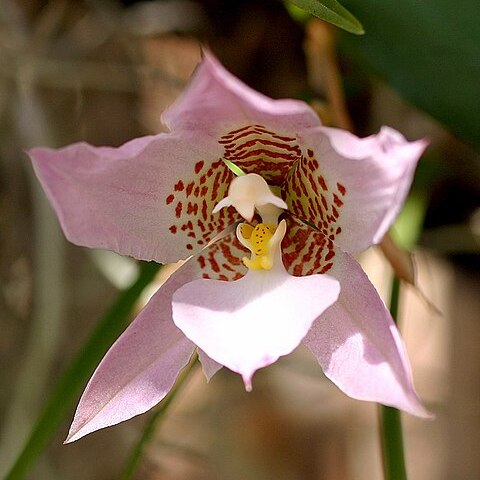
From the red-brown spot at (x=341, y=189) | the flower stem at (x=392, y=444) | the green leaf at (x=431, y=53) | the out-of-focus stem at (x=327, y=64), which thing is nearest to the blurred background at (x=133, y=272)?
the out-of-focus stem at (x=327, y=64)

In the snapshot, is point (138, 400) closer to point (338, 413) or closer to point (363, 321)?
point (363, 321)

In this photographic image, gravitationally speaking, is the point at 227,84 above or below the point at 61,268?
above

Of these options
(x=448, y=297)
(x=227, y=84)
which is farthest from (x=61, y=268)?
(x=227, y=84)

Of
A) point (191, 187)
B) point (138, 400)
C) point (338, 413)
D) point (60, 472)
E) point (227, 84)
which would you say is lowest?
point (60, 472)

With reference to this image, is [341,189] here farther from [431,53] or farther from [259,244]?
[431,53]

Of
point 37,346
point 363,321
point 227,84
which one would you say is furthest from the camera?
point 37,346

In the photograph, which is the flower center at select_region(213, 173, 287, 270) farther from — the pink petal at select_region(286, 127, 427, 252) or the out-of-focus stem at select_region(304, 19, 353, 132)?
the out-of-focus stem at select_region(304, 19, 353, 132)

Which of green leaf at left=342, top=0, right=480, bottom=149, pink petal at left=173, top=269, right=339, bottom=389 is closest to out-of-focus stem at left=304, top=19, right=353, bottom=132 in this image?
green leaf at left=342, top=0, right=480, bottom=149

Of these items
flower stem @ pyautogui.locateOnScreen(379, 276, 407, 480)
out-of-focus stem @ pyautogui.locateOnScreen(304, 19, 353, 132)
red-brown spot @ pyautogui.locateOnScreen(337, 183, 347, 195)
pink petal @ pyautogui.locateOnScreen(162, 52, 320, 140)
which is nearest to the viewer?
pink petal @ pyautogui.locateOnScreen(162, 52, 320, 140)
